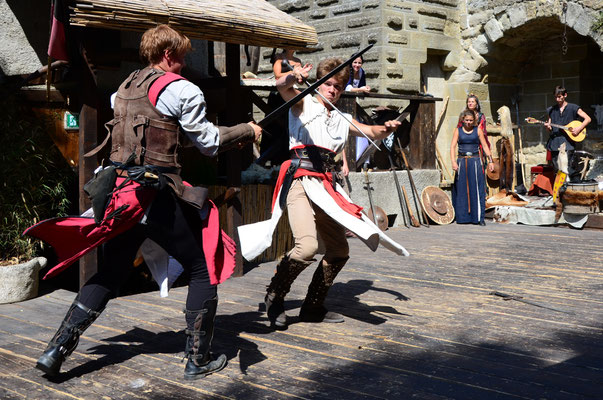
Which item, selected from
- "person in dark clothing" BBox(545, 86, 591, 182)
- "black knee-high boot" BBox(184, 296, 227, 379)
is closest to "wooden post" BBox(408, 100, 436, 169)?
"person in dark clothing" BBox(545, 86, 591, 182)

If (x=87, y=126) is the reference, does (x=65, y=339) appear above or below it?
below

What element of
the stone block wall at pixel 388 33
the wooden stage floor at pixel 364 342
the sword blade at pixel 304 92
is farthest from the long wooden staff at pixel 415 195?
the sword blade at pixel 304 92

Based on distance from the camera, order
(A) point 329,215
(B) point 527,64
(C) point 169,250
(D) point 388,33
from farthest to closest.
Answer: (B) point 527,64, (D) point 388,33, (A) point 329,215, (C) point 169,250

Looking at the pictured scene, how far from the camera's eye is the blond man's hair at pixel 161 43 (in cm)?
388

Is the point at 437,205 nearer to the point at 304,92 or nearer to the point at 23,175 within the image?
the point at 23,175

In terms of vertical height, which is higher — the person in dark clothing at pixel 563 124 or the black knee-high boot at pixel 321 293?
the person in dark clothing at pixel 563 124

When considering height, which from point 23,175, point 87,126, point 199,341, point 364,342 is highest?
point 87,126

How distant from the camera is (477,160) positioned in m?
10.9

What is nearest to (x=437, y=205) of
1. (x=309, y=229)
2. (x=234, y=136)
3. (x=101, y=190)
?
(x=309, y=229)

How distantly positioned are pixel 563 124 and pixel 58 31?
26.2 ft

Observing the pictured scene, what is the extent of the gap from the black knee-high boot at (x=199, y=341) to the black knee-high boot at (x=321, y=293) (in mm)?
1242

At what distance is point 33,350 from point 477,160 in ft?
25.6

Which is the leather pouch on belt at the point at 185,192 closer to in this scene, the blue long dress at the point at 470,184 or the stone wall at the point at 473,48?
the blue long dress at the point at 470,184

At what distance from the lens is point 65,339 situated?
3.81 meters
